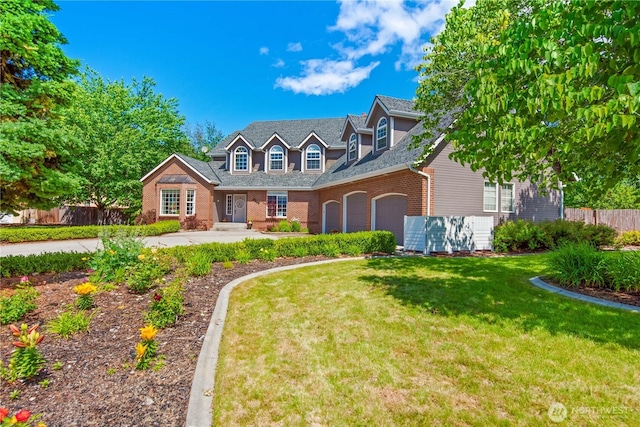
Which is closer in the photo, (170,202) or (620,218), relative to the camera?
(620,218)

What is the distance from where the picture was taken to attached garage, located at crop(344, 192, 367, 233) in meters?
17.4

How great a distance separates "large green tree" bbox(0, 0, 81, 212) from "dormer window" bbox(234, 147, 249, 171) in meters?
20.1

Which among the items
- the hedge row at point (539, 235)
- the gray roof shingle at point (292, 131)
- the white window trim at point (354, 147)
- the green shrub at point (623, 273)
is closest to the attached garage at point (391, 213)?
the hedge row at point (539, 235)

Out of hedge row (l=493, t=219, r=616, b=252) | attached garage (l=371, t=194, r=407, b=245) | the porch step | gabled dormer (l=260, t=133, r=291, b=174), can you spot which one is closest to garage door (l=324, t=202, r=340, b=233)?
attached garage (l=371, t=194, r=407, b=245)

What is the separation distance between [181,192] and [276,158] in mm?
8030

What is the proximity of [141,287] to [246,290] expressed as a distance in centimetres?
198

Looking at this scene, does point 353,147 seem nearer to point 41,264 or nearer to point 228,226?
point 228,226

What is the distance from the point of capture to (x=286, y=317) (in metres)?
4.99

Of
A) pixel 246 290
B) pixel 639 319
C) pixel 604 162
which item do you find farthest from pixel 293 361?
pixel 604 162

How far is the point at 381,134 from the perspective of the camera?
675 inches

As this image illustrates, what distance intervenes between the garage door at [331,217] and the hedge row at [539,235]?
9.98 metres

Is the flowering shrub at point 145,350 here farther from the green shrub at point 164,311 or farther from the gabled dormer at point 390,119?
the gabled dormer at point 390,119

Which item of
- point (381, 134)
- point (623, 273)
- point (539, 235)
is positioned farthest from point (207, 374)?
point (381, 134)

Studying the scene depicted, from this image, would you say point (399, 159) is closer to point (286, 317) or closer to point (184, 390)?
point (286, 317)
